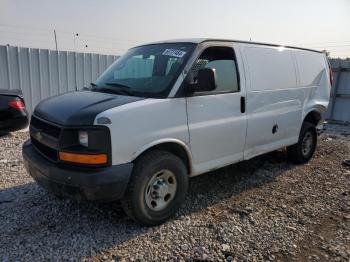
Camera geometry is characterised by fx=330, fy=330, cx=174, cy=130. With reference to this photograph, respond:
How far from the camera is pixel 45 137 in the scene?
11.7ft

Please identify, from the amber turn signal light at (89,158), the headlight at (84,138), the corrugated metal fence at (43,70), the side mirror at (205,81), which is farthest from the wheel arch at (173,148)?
the corrugated metal fence at (43,70)

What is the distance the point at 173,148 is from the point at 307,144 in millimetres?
3606

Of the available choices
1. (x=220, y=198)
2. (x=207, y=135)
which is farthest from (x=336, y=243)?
(x=207, y=135)

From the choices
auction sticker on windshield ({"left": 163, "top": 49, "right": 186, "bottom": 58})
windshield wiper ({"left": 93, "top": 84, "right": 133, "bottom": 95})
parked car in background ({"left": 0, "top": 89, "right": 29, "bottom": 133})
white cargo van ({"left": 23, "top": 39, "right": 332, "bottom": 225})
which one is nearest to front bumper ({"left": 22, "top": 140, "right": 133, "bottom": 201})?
white cargo van ({"left": 23, "top": 39, "right": 332, "bottom": 225})

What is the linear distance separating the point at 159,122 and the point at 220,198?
1702 mm

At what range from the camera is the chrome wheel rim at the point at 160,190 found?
3672 millimetres

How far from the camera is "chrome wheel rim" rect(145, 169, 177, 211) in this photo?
3672mm

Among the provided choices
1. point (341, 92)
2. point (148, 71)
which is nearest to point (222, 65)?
point (148, 71)

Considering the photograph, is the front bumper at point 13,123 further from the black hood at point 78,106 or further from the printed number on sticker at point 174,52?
the printed number on sticker at point 174,52

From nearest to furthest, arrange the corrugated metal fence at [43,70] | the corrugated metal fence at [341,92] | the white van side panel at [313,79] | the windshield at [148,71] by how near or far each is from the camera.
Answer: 1. the windshield at [148,71]
2. the white van side panel at [313,79]
3. the corrugated metal fence at [43,70]
4. the corrugated metal fence at [341,92]

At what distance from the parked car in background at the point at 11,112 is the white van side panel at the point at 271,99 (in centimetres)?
491

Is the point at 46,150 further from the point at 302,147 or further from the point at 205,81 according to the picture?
the point at 302,147

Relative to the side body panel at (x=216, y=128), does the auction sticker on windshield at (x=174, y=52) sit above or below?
above

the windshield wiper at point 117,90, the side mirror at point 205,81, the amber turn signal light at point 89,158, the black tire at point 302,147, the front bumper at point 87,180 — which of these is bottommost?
the black tire at point 302,147
